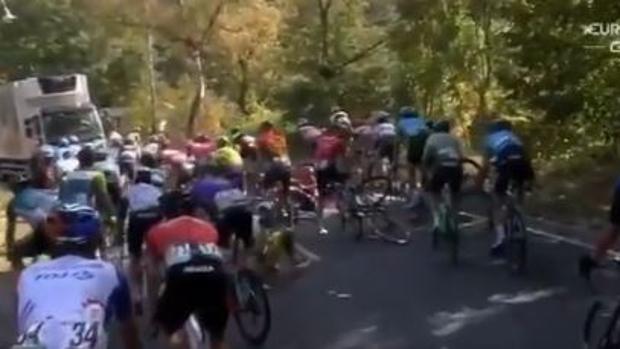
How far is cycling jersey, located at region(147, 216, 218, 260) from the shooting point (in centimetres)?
911

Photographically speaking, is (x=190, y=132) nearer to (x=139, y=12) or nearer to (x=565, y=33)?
(x=139, y=12)

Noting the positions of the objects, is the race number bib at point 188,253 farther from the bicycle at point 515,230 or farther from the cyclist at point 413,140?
the cyclist at point 413,140

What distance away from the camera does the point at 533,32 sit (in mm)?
24406

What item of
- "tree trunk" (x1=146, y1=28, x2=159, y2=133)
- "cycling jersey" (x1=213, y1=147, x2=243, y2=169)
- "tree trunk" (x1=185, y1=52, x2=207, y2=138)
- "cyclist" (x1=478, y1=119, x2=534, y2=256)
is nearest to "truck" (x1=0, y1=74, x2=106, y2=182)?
"tree trunk" (x1=185, y1=52, x2=207, y2=138)

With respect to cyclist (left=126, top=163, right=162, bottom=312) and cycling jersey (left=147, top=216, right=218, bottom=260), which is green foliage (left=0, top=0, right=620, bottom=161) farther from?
cycling jersey (left=147, top=216, right=218, bottom=260)

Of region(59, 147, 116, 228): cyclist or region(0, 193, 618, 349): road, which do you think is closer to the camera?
region(0, 193, 618, 349): road

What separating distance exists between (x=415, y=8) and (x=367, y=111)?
1058 centimetres

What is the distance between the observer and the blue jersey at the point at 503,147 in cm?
1530

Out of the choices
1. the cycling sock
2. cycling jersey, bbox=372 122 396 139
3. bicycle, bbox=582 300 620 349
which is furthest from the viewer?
cycling jersey, bbox=372 122 396 139

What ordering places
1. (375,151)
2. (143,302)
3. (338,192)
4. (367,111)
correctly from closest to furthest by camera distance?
(143,302)
(338,192)
(375,151)
(367,111)

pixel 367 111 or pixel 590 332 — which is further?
pixel 367 111

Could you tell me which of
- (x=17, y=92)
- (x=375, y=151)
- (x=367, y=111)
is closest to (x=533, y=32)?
(x=375, y=151)

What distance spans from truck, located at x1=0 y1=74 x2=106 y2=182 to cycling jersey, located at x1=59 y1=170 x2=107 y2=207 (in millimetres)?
20506

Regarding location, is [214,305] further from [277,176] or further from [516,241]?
[277,176]
